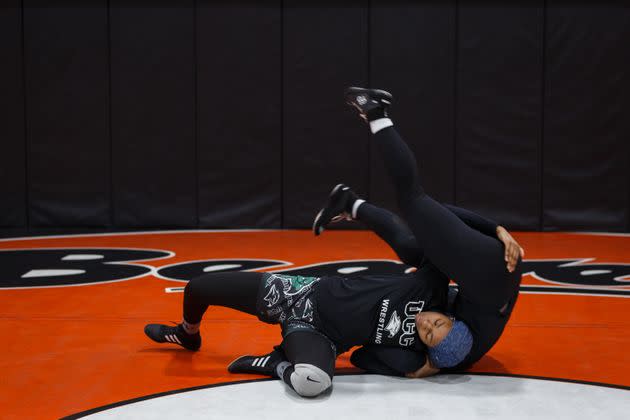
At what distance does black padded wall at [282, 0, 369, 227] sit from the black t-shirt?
4958 mm

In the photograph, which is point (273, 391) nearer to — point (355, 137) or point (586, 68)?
point (355, 137)

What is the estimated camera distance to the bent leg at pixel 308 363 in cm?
273

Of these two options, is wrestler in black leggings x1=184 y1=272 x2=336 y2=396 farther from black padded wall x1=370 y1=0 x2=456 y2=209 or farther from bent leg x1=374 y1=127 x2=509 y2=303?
black padded wall x1=370 y1=0 x2=456 y2=209

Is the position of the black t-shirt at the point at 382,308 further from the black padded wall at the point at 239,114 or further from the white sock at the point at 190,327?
the black padded wall at the point at 239,114

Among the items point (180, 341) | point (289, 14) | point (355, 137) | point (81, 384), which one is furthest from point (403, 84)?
point (81, 384)

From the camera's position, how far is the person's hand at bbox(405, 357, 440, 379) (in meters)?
2.99

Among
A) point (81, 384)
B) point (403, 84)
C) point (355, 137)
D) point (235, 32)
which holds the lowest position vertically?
point (81, 384)

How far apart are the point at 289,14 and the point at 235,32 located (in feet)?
1.95

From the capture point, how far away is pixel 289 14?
26.0 ft

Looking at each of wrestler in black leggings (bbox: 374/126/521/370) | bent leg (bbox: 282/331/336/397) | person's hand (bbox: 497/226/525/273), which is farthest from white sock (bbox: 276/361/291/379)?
person's hand (bbox: 497/226/525/273)

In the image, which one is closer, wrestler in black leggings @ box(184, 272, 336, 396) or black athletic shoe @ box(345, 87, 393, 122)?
wrestler in black leggings @ box(184, 272, 336, 396)

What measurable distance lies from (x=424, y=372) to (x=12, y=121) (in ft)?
21.1

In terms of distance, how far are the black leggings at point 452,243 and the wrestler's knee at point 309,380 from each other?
605 mm

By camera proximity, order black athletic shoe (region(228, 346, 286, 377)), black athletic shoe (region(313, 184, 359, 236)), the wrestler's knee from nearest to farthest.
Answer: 1. the wrestler's knee
2. black athletic shoe (region(228, 346, 286, 377))
3. black athletic shoe (region(313, 184, 359, 236))
